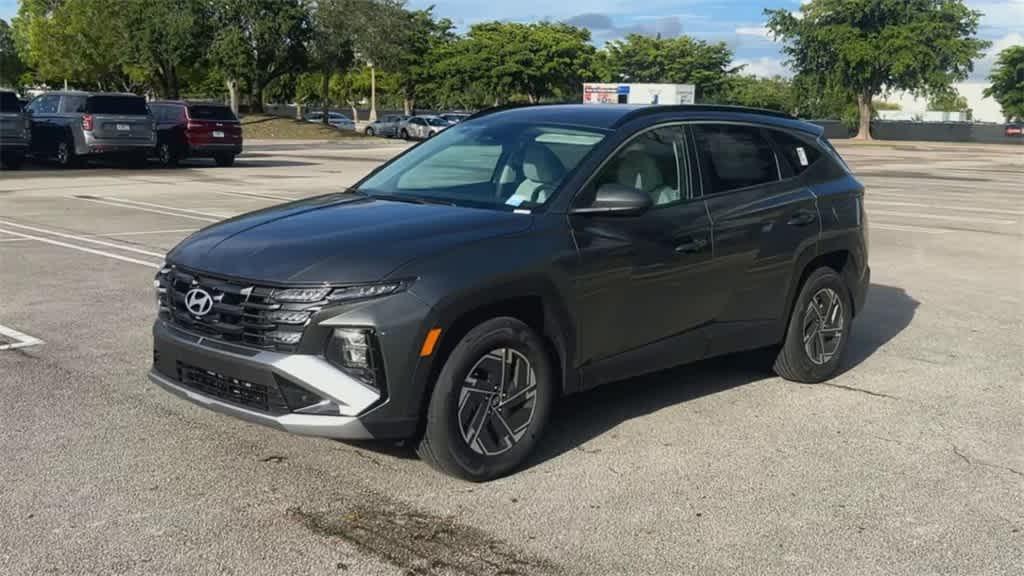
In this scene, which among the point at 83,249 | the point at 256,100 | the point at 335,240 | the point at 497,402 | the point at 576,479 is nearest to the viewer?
the point at 335,240

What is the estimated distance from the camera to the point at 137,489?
14.7 feet

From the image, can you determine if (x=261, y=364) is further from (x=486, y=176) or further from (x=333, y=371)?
(x=486, y=176)

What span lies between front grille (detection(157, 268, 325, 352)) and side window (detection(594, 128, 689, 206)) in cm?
175

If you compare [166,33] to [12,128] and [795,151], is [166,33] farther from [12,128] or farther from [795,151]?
[795,151]

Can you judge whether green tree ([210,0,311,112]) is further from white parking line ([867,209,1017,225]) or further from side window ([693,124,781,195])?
side window ([693,124,781,195])

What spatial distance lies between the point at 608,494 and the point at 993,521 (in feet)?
5.32

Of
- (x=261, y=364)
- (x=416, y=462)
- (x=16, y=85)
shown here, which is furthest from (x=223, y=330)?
(x=16, y=85)

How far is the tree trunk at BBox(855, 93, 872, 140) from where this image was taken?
72250 mm

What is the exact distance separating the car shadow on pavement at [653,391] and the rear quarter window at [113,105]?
21.0 metres

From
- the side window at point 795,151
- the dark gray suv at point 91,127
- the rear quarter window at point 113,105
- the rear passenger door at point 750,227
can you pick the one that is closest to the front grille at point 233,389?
the rear passenger door at point 750,227

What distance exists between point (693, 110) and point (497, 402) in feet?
7.42

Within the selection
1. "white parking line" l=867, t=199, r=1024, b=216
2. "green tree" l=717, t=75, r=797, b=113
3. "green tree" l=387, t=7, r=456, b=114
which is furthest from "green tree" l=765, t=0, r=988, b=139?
"white parking line" l=867, t=199, r=1024, b=216

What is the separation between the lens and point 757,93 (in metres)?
108

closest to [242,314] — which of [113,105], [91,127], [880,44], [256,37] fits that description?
[91,127]
